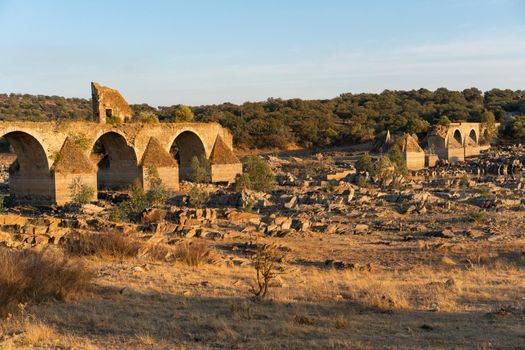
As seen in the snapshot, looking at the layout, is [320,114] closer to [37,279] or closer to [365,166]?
[365,166]

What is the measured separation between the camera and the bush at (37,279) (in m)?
6.85

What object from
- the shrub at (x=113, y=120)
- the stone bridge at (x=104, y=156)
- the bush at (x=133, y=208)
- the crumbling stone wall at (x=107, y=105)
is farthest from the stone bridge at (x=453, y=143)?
the bush at (x=133, y=208)

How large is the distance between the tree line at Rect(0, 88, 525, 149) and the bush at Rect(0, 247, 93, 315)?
25.5m

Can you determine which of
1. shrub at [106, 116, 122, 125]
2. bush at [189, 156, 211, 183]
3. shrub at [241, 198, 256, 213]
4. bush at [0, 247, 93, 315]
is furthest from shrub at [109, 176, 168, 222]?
bush at [0, 247, 93, 315]

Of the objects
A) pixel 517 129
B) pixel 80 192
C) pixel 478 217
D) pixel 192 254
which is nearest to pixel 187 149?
pixel 80 192

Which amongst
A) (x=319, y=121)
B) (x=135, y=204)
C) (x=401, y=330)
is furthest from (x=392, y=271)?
(x=319, y=121)

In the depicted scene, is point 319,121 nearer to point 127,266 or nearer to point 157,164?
point 157,164

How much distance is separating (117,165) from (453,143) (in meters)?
24.1

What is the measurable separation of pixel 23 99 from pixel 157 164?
55979 mm

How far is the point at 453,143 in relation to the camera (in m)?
41.0

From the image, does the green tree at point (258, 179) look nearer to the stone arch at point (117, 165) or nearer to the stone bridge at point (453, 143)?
the stone arch at point (117, 165)

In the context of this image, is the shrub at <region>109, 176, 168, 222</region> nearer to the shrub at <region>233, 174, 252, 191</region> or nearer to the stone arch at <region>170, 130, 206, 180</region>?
the shrub at <region>233, 174, 252, 191</region>

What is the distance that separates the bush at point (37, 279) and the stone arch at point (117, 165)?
1802 centimetres

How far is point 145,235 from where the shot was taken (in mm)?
13633
